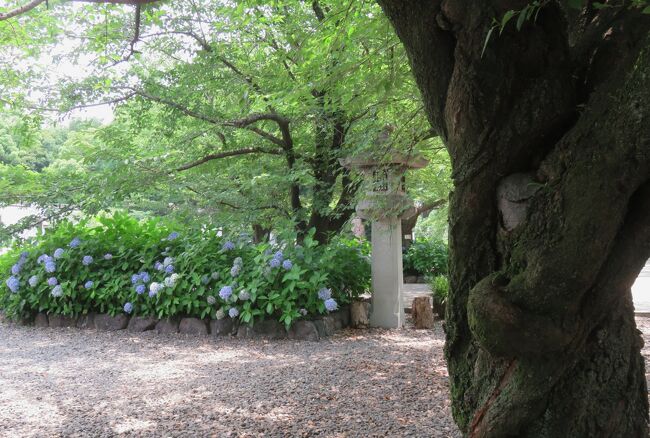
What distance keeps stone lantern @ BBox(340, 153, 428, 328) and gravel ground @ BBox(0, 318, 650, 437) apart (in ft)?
1.70

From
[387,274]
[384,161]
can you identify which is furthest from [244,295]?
[384,161]

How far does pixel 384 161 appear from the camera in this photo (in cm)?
486

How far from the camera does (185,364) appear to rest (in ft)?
16.6

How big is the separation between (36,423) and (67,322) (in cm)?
392

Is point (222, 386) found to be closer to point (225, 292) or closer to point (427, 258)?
point (225, 292)

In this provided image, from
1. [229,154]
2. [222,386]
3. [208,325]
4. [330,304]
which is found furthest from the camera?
[229,154]

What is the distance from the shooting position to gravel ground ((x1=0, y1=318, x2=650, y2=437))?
3.32m

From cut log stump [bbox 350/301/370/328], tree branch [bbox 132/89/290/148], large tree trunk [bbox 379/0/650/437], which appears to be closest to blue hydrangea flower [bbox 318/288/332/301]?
cut log stump [bbox 350/301/370/328]

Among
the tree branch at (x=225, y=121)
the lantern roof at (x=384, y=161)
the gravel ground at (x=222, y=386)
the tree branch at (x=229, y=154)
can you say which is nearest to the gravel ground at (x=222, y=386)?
the gravel ground at (x=222, y=386)

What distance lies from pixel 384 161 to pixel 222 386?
2.36 meters

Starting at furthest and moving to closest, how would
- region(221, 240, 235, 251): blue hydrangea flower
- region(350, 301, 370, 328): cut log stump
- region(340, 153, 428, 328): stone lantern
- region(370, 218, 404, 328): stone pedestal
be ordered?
1. region(221, 240, 235, 251): blue hydrangea flower
2. region(350, 301, 370, 328): cut log stump
3. region(370, 218, 404, 328): stone pedestal
4. region(340, 153, 428, 328): stone lantern

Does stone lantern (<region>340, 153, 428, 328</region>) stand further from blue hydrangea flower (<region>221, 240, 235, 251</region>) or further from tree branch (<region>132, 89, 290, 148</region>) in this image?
blue hydrangea flower (<region>221, 240, 235, 251</region>)

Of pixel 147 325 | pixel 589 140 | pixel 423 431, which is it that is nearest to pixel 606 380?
pixel 589 140

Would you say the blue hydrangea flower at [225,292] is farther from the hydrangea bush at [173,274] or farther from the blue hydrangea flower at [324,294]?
the blue hydrangea flower at [324,294]
